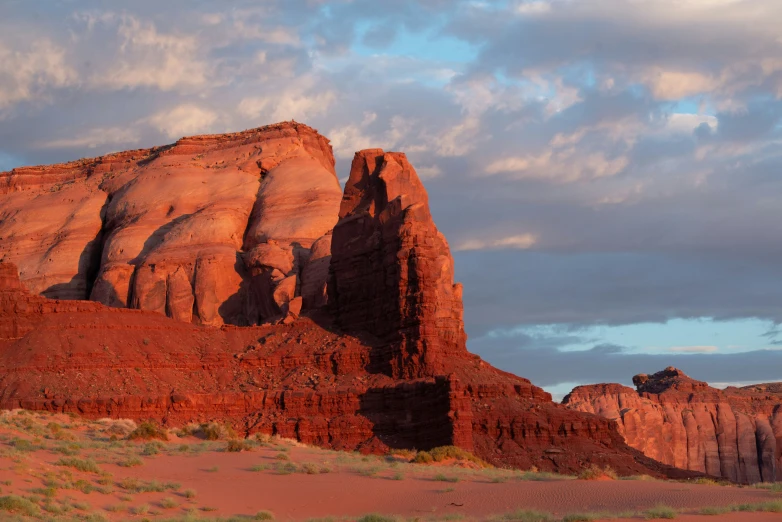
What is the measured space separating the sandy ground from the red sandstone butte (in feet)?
42.8

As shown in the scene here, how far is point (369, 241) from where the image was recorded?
71.3 m

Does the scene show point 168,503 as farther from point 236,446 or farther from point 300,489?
point 236,446

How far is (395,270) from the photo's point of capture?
67.4 meters

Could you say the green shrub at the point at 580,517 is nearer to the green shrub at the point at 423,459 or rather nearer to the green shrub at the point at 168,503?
the green shrub at the point at 168,503

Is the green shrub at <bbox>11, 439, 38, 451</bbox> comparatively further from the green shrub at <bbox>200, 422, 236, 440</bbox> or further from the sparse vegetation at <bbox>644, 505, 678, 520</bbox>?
Answer: the sparse vegetation at <bbox>644, 505, 678, 520</bbox>

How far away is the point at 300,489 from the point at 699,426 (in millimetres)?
79855

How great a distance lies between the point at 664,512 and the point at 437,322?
43.0 metres

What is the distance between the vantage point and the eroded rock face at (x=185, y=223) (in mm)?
87125

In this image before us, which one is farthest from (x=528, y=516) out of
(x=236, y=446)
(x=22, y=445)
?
(x=22, y=445)

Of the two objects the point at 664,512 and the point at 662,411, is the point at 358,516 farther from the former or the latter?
the point at 662,411

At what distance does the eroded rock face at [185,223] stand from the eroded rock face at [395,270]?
7.15 meters

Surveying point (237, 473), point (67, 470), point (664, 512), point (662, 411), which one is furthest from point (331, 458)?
point (662, 411)

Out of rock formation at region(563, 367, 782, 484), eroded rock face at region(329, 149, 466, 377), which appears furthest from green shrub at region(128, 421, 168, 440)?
rock formation at region(563, 367, 782, 484)

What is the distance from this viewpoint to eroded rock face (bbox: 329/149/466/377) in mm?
66062
